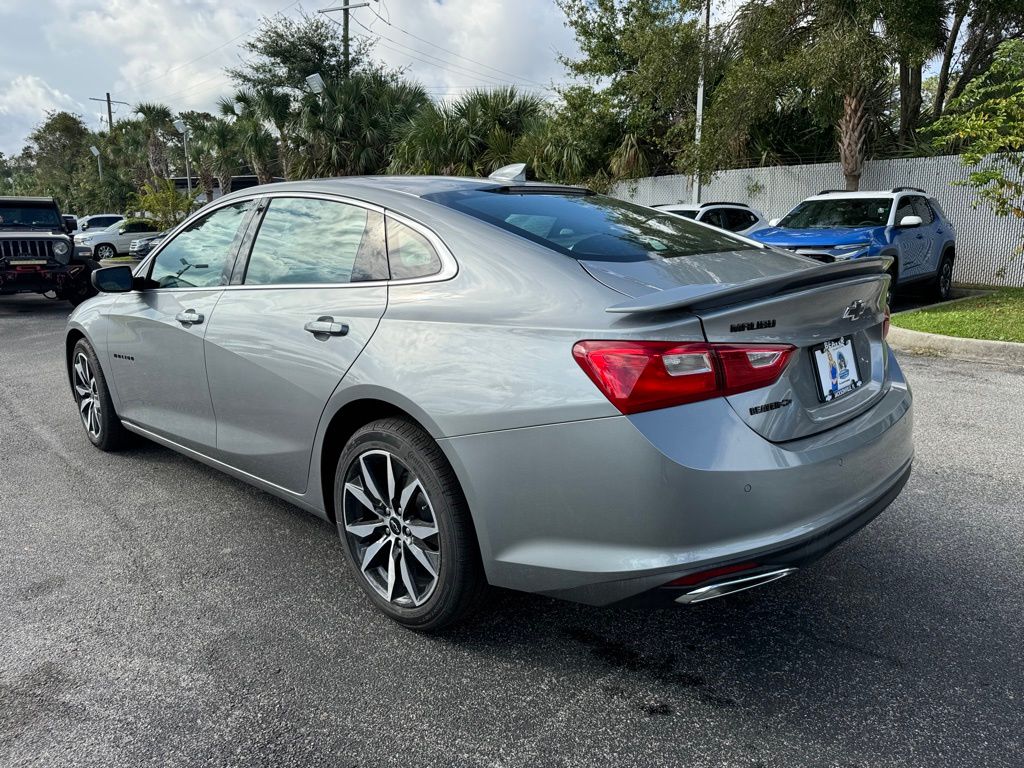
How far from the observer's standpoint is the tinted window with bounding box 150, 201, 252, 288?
12.5ft

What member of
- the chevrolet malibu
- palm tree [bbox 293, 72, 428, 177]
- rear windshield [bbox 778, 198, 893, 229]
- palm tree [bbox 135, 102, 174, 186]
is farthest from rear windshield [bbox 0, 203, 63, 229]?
palm tree [bbox 135, 102, 174, 186]

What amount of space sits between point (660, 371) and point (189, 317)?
248 centimetres

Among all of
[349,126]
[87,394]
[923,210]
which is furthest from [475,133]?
[87,394]

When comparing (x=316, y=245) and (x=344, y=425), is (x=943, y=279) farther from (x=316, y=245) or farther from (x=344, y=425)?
(x=344, y=425)

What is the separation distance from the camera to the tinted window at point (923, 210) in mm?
11531

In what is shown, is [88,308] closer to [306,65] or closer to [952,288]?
[952,288]

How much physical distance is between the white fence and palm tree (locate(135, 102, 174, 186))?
32087 millimetres

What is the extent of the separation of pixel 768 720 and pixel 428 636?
45.1 inches

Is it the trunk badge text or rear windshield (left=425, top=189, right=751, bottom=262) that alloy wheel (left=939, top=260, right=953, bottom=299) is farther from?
the trunk badge text

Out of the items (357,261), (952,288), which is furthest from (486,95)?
(357,261)

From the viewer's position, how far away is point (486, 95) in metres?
23.9

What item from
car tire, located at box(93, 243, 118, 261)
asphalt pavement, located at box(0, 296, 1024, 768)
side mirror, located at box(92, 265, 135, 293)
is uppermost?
side mirror, located at box(92, 265, 135, 293)

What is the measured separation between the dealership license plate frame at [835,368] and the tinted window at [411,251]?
1049mm

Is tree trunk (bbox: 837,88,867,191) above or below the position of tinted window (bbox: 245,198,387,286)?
above
